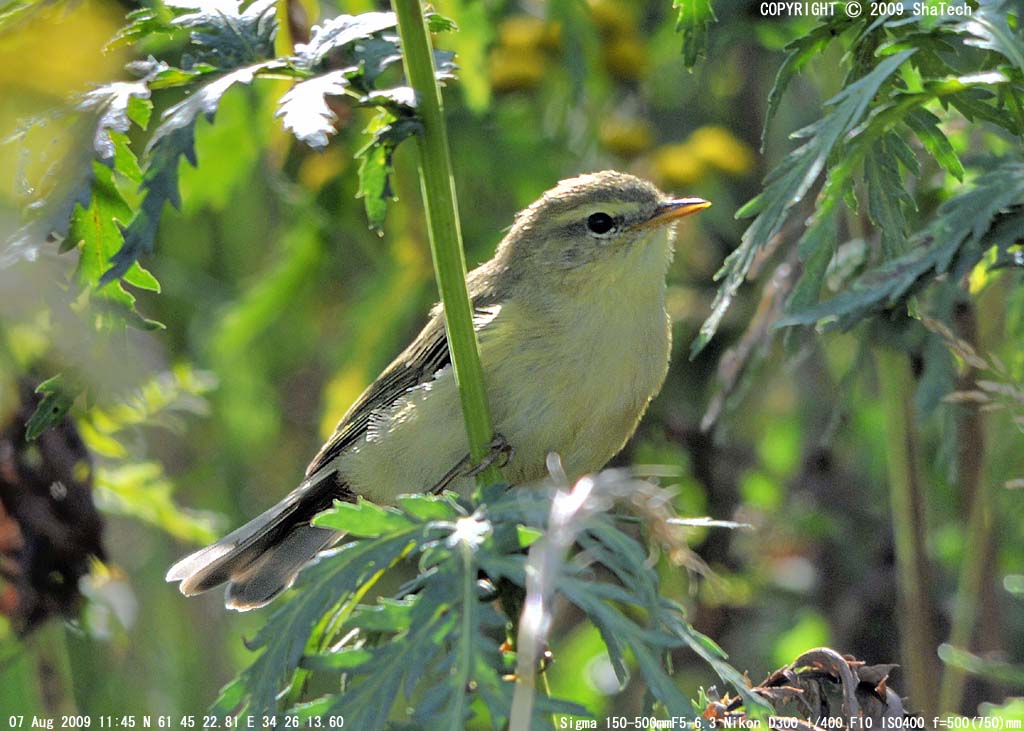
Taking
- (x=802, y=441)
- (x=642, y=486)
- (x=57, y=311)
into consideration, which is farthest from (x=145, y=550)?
(x=642, y=486)

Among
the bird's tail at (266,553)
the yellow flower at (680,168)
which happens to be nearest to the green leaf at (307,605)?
the bird's tail at (266,553)

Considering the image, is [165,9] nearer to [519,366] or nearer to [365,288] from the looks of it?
[519,366]

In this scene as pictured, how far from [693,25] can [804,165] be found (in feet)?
1.22

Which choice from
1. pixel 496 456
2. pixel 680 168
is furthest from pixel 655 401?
pixel 496 456

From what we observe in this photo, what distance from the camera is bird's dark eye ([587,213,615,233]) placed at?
3512 mm

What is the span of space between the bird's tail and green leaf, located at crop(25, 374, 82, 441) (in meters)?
1.00

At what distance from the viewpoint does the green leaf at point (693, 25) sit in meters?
2.12

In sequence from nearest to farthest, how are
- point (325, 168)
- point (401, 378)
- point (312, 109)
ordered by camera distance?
1. point (312, 109)
2. point (401, 378)
3. point (325, 168)

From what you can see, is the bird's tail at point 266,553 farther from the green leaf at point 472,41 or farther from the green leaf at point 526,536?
the green leaf at point 526,536

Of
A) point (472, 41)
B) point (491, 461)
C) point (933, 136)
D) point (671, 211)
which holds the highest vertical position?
point (933, 136)

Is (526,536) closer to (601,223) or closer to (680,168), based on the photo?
(601,223)

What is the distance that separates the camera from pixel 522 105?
4746 millimetres

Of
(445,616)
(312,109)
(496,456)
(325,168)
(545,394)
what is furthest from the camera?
(325,168)

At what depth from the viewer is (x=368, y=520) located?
1.74 metres
